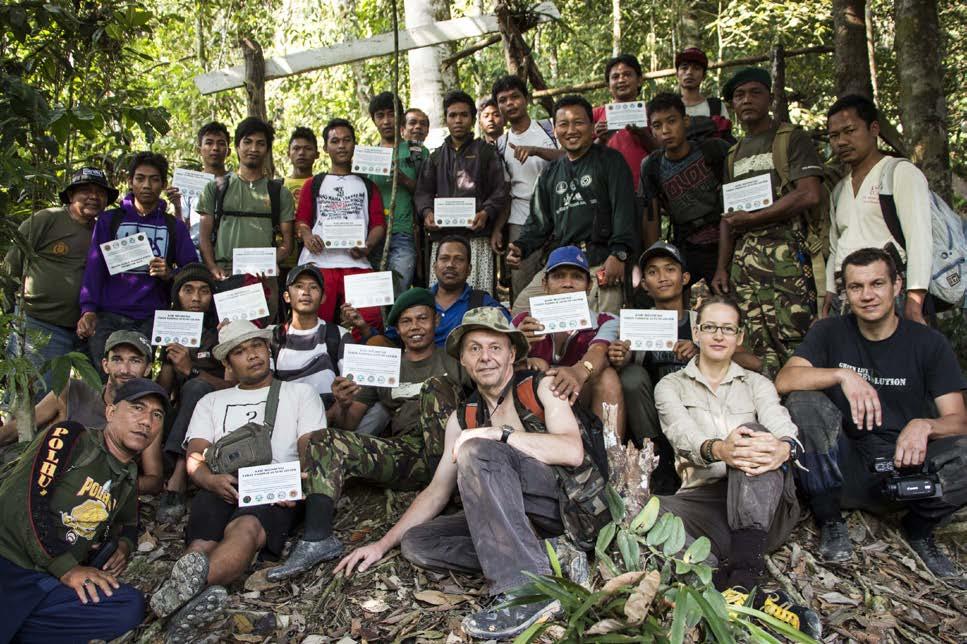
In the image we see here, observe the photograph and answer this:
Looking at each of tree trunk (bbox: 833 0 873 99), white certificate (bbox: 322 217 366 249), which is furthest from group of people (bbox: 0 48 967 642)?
tree trunk (bbox: 833 0 873 99)

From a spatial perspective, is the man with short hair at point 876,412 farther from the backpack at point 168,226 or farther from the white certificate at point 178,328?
the backpack at point 168,226

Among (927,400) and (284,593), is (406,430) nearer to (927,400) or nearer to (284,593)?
(284,593)

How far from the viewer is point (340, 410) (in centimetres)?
562

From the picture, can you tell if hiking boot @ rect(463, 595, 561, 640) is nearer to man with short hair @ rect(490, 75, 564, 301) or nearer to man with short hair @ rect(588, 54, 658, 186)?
man with short hair @ rect(490, 75, 564, 301)

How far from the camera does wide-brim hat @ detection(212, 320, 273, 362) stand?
17.2 feet

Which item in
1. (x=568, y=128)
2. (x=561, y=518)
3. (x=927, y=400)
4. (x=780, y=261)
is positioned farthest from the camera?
(x=568, y=128)

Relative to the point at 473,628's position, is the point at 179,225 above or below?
above

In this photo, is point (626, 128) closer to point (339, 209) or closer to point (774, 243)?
point (774, 243)

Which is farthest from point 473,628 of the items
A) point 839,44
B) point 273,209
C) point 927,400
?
point 839,44

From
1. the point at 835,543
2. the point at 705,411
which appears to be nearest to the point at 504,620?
the point at 705,411

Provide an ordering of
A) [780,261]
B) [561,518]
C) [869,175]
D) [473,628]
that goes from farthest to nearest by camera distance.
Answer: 1. [780,261]
2. [869,175]
3. [561,518]
4. [473,628]

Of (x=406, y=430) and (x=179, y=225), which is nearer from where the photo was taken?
(x=406, y=430)

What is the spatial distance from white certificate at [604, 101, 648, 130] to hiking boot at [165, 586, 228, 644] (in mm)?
4905

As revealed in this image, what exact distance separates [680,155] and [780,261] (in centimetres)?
127
